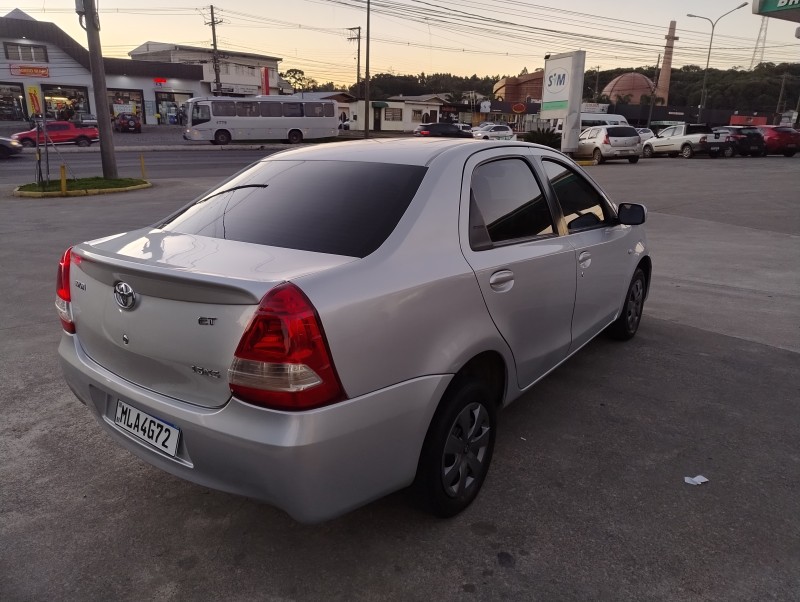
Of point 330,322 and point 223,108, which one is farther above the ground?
point 223,108

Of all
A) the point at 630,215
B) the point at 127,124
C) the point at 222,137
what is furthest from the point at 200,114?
the point at 630,215

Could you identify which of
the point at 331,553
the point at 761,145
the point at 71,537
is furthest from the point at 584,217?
the point at 761,145

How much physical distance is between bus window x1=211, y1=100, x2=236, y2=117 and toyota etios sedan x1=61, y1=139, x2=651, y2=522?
38.0 meters

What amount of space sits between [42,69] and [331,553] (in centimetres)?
6216

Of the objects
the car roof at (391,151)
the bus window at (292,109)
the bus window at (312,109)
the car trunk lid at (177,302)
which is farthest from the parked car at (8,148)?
the car trunk lid at (177,302)

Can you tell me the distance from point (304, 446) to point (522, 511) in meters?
1.34

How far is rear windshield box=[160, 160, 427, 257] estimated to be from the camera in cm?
263

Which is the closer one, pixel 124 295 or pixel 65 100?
pixel 124 295

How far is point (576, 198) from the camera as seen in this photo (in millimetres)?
4090

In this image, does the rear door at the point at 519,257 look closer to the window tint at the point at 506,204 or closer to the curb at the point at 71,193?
the window tint at the point at 506,204

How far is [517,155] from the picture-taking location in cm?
351

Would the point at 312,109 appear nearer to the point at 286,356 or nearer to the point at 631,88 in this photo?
the point at 286,356

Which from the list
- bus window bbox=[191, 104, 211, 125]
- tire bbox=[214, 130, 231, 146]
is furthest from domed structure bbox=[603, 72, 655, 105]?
bus window bbox=[191, 104, 211, 125]

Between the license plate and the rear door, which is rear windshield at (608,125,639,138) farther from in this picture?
the license plate
